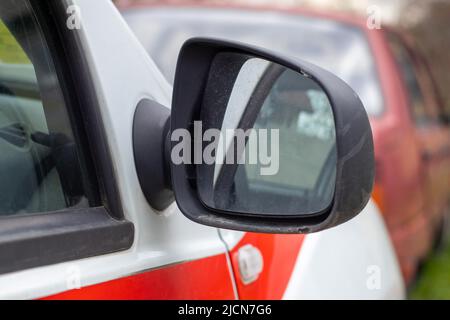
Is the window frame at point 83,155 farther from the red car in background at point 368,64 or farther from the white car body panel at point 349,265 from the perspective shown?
the red car in background at point 368,64

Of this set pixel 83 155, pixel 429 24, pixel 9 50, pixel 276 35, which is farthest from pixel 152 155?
pixel 429 24

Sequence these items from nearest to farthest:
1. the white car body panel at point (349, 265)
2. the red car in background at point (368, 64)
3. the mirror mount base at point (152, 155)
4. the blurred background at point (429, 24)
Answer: the mirror mount base at point (152, 155)
the white car body panel at point (349, 265)
the red car in background at point (368, 64)
the blurred background at point (429, 24)

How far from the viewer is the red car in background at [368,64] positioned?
14.4ft

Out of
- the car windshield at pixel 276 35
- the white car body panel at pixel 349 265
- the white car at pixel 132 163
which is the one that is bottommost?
the white car body panel at pixel 349 265

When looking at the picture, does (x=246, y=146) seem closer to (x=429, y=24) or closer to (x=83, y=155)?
(x=83, y=155)

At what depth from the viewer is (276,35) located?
478 cm

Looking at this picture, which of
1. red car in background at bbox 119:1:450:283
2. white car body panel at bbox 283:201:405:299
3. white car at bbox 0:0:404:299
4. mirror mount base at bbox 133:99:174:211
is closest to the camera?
white car at bbox 0:0:404:299

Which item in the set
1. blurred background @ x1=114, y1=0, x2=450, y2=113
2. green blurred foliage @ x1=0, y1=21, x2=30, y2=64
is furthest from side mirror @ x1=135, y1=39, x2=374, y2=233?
blurred background @ x1=114, y1=0, x2=450, y2=113

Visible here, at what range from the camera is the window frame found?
1408mm

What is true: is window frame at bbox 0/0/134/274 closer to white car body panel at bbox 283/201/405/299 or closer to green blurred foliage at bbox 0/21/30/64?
green blurred foliage at bbox 0/21/30/64

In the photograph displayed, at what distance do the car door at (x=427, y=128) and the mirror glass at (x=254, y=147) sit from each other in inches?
124

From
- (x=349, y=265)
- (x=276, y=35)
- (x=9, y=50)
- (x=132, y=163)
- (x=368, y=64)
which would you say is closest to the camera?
(x=9, y=50)

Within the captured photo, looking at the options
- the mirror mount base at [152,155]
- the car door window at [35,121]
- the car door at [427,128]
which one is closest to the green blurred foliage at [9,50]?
the car door window at [35,121]

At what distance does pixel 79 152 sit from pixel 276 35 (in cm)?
339
